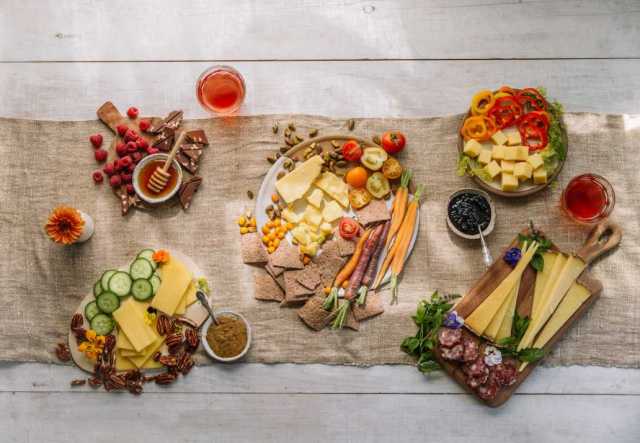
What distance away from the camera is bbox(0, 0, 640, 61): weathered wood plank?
3070 millimetres

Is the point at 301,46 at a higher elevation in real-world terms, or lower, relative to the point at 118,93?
higher

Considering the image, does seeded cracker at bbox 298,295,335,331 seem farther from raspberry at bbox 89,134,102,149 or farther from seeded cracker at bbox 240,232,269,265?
raspberry at bbox 89,134,102,149

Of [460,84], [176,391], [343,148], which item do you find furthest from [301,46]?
[176,391]

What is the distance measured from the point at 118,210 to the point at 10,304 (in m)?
0.65

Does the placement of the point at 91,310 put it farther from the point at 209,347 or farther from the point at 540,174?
the point at 540,174

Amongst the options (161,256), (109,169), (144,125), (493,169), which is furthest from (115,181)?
(493,169)

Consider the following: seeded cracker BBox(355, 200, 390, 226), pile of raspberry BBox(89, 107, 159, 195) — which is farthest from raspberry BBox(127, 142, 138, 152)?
seeded cracker BBox(355, 200, 390, 226)

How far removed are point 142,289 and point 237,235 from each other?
19.0 inches

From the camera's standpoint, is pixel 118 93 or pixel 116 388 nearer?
pixel 116 388

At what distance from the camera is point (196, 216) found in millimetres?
2945

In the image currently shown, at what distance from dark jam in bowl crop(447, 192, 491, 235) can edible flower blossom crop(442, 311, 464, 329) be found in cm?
37

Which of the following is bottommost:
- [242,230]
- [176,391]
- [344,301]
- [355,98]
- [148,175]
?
[176,391]

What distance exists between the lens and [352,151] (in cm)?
283

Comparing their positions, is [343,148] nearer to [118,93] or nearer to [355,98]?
[355,98]
